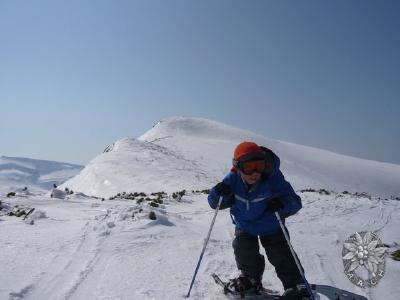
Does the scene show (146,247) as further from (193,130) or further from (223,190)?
(193,130)

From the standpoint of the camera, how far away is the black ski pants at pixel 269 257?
3957 millimetres

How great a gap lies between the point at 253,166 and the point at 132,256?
231 centimetres

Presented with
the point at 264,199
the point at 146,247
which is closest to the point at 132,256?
the point at 146,247

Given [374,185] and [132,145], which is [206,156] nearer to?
[132,145]

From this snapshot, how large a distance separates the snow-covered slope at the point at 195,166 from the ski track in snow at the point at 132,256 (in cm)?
1137

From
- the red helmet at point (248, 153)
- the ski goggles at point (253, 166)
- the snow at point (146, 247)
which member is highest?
the red helmet at point (248, 153)

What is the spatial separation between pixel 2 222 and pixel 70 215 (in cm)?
152

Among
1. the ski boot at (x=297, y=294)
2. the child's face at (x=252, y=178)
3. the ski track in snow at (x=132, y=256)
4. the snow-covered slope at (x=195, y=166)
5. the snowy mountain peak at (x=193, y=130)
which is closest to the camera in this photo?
the ski boot at (x=297, y=294)

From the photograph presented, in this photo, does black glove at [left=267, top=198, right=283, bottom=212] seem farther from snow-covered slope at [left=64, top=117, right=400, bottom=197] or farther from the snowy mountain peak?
the snowy mountain peak

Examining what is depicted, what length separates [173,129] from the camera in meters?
48.1

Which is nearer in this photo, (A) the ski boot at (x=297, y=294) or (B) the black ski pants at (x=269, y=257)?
(A) the ski boot at (x=297, y=294)

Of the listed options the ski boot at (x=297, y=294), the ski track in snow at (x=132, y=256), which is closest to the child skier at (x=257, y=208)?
the ski boot at (x=297, y=294)

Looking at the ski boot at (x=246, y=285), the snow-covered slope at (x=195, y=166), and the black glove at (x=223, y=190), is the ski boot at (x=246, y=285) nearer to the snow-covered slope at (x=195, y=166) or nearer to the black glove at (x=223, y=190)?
the black glove at (x=223, y=190)

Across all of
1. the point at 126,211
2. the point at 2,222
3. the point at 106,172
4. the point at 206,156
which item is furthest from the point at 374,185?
the point at 2,222
